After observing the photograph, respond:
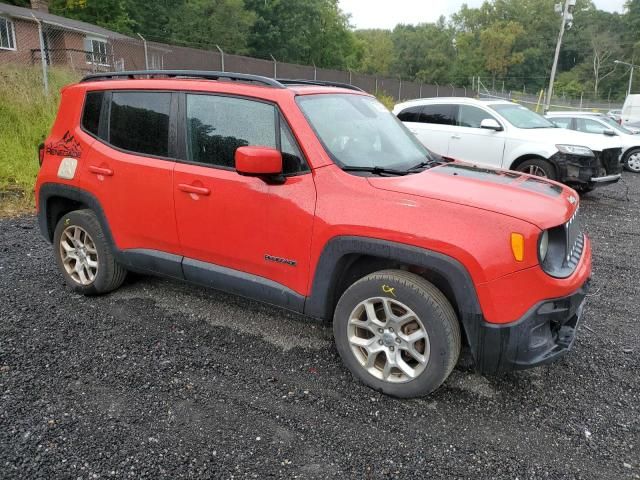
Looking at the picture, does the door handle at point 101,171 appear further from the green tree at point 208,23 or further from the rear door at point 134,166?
the green tree at point 208,23

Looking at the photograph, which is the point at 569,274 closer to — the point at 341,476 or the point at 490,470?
the point at 490,470

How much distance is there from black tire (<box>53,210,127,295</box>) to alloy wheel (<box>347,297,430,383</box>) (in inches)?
88.4

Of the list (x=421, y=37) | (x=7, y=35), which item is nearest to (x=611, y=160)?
(x=7, y=35)

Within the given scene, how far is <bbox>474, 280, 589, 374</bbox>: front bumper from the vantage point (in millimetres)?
2582

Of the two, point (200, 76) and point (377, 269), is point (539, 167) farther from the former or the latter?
Result: point (200, 76)

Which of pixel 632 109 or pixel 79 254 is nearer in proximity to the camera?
pixel 79 254

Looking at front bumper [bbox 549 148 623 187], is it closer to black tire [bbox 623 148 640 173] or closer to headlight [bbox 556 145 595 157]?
headlight [bbox 556 145 595 157]

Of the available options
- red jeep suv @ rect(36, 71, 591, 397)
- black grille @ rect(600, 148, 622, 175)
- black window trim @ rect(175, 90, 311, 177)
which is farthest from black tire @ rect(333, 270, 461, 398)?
black grille @ rect(600, 148, 622, 175)

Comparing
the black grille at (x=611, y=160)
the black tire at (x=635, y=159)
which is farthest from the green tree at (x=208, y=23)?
the black grille at (x=611, y=160)

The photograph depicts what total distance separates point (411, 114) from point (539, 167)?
2.70 m

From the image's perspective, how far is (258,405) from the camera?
2885mm

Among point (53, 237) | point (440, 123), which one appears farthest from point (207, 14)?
point (53, 237)

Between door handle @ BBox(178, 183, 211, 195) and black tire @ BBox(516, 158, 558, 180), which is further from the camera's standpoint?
black tire @ BBox(516, 158, 558, 180)

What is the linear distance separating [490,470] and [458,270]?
99 centimetres
